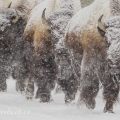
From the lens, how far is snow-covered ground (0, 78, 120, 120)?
27.2 feet

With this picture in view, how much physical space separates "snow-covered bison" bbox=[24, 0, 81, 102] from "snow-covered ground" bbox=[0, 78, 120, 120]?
44 cm

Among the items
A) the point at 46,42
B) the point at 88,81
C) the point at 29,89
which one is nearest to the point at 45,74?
the point at 46,42

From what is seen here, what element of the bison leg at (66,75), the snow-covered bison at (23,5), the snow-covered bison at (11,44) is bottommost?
the bison leg at (66,75)

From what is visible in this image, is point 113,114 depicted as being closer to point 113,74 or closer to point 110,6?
point 113,74

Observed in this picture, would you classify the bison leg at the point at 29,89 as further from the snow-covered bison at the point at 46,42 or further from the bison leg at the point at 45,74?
the bison leg at the point at 45,74

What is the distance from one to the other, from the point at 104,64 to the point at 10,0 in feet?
17.1

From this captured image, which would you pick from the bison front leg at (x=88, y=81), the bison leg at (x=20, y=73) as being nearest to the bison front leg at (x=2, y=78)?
the bison leg at (x=20, y=73)

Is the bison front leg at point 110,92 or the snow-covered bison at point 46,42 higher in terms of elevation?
the snow-covered bison at point 46,42

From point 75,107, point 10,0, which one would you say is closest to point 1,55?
point 10,0

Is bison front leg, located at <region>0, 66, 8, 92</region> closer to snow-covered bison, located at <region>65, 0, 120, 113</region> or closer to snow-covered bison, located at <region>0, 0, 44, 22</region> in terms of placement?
snow-covered bison, located at <region>0, 0, 44, 22</region>

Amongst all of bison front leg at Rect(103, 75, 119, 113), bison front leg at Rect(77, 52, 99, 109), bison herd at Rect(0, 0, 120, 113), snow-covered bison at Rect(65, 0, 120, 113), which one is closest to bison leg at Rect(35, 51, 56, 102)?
bison herd at Rect(0, 0, 120, 113)

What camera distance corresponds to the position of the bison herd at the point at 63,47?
9.49 m

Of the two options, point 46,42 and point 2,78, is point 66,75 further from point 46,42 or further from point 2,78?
point 2,78

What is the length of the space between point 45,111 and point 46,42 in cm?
216
